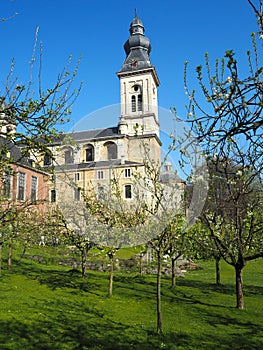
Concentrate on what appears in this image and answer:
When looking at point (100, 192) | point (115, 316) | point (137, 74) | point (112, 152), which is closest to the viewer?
point (115, 316)

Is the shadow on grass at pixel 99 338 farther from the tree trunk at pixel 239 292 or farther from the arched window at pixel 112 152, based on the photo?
the arched window at pixel 112 152

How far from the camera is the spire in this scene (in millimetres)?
62534

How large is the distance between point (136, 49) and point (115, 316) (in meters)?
61.9

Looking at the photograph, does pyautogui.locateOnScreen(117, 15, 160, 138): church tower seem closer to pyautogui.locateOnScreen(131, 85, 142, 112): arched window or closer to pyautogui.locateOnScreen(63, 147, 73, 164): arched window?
pyautogui.locateOnScreen(131, 85, 142, 112): arched window

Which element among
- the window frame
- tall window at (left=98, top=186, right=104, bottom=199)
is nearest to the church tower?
tall window at (left=98, top=186, right=104, bottom=199)

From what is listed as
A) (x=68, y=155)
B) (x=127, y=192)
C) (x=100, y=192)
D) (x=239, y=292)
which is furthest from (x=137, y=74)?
(x=68, y=155)

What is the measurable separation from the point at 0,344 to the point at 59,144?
4948mm

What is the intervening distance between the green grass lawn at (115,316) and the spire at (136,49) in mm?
53022


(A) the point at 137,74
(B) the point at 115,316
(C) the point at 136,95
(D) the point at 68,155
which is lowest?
(B) the point at 115,316

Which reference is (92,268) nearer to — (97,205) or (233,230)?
(97,205)

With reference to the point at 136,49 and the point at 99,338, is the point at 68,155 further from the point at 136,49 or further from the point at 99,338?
the point at 136,49

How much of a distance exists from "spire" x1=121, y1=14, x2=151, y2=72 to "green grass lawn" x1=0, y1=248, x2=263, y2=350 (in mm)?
53022

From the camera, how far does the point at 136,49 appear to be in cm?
6450

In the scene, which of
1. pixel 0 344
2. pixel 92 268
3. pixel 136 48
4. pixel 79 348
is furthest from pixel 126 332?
pixel 136 48
